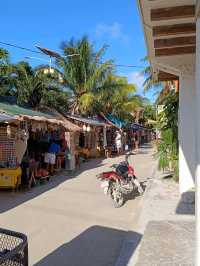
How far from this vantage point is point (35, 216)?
31.1 feet

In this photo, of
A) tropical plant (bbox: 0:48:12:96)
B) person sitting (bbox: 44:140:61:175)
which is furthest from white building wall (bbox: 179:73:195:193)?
tropical plant (bbox: 0:48:12:96)

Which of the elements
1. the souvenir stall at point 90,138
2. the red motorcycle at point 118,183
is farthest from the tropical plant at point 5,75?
the red motorcycle at point 118,183

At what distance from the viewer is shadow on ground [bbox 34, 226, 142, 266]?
629 cm

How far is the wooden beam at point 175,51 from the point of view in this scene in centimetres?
824

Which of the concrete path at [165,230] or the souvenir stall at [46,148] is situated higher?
the souvenir stall at [46,148]

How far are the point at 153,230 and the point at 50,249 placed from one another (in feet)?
5.96

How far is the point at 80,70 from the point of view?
3023 centimetres

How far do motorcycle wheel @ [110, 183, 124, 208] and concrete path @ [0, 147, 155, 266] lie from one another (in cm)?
17

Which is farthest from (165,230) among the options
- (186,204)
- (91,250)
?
(186,204)

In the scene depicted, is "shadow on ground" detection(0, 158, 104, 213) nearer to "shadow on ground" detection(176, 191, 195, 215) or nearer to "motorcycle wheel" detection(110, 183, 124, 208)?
"motorcycle wheel" detection(110, 183, 124, 208)

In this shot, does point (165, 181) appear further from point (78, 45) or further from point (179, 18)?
point (78, 45)

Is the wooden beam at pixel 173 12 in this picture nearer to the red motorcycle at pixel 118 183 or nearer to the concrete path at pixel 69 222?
the concrete path at pixel 69 222

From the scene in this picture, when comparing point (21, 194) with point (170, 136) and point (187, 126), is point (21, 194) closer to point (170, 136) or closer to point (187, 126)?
point (170, 136)

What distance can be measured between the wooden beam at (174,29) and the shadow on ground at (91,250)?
10.8ft
